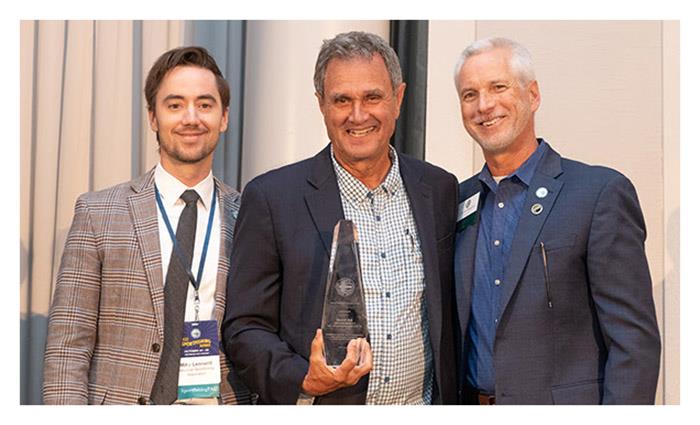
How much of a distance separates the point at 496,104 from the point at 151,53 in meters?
1.95

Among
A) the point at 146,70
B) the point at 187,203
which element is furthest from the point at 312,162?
the point at 146,70

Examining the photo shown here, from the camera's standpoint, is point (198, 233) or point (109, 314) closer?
point (109, 314)

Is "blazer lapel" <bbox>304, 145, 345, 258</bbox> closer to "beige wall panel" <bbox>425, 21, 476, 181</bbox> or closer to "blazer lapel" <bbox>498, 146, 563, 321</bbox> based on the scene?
"blazer lapel" <bbox>498, 146, 563, 321</bbox>

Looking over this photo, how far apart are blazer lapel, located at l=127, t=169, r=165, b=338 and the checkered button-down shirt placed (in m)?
0.63

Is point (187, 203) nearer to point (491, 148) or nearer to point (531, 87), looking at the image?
point (491, 148)

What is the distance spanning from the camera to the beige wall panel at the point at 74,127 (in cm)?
380

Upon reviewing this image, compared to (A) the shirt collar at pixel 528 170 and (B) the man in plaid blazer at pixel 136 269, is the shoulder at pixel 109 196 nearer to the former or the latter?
(B) the man in plaid blazer at pixel 136 269

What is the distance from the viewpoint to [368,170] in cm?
279

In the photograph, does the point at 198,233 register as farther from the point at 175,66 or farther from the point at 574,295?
the point at 574,295

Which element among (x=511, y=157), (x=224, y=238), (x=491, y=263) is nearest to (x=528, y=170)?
(x=511, y=157)

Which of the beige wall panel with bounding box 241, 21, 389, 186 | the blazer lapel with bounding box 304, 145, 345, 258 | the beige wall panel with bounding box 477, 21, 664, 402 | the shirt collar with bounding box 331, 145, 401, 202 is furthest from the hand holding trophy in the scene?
the beige wall panel with bounding box 477, 21, 664, 402

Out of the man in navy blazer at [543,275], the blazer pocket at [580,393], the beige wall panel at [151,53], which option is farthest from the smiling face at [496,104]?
the beige wall panel at [151,53]

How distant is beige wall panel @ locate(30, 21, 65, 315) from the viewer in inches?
Result: 148

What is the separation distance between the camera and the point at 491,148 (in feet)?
9.11
